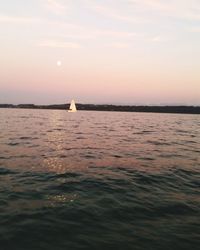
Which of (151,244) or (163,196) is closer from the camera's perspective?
(151,244)

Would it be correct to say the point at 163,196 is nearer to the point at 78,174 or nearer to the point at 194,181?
the point at 194,181

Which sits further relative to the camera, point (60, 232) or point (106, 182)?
point (106, 182)

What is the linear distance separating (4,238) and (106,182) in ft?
20.4

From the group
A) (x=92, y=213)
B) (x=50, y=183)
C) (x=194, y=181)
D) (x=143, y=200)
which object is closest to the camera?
(x=92, y=213)

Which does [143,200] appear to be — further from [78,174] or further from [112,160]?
[112,160]

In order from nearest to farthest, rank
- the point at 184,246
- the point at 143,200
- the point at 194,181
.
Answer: the point at 184,246, the point at 143,200, the point at 194,181

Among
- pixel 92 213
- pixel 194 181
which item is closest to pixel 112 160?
pixel 194 181

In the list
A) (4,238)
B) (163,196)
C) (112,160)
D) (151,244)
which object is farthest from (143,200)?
(112,160)

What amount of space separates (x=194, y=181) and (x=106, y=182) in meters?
4.47

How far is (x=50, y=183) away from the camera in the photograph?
12242 millimetres

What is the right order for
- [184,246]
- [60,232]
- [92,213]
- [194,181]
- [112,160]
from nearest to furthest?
[184,246] < [60,232] < [92,213] < [194,181] < [112,160]

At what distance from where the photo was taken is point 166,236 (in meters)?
7.51

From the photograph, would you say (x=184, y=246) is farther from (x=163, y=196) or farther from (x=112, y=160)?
(x=112, y=160)

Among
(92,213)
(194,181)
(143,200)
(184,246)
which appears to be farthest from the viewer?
(194,181)
